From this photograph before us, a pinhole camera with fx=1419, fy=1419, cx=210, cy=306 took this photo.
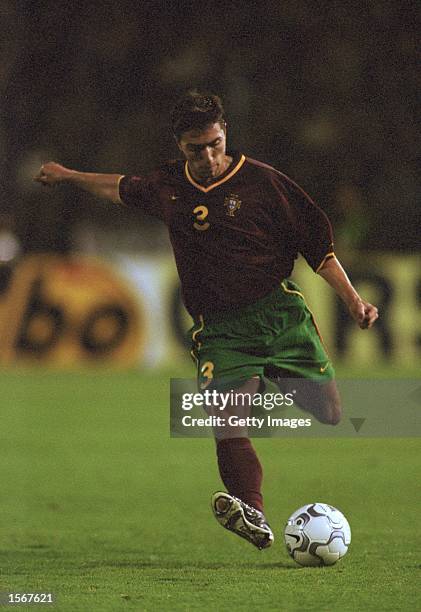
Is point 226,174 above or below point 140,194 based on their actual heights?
above

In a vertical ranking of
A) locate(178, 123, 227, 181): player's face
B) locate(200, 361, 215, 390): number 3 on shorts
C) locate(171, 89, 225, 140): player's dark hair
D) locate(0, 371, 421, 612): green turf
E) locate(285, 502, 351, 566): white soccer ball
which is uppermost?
locate(171, 89, 225, 140): player's dark hair

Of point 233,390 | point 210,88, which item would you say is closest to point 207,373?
point 233,390

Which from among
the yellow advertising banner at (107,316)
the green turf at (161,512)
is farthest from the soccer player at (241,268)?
the yellow advertising banner at (107,316)

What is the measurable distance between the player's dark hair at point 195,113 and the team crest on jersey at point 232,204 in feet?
0.98

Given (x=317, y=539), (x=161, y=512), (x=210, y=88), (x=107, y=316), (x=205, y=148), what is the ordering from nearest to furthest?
1. (x=317, y=539)
2. (x=205, y=148)
3. (x=161, y=512)
4. (x=210, y=88)
5. (x=107, y=316)

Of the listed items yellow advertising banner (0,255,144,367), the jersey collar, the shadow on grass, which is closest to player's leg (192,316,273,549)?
the shadow on grass

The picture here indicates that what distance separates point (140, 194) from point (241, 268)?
554 mm

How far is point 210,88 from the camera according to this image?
11.8 m

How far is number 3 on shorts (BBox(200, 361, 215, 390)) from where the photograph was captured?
222 inches

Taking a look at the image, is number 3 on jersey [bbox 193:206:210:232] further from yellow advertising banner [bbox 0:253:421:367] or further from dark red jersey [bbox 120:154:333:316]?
yellow advertising banner [bbox 0:253:421:367]

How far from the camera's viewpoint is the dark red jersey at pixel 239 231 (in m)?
5.63

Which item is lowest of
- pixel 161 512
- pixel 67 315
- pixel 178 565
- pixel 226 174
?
pixel 67 315

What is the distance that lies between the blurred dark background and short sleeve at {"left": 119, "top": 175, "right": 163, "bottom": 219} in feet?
11.7

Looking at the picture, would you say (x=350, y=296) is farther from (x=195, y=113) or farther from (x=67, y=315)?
(x=67, y=315)
